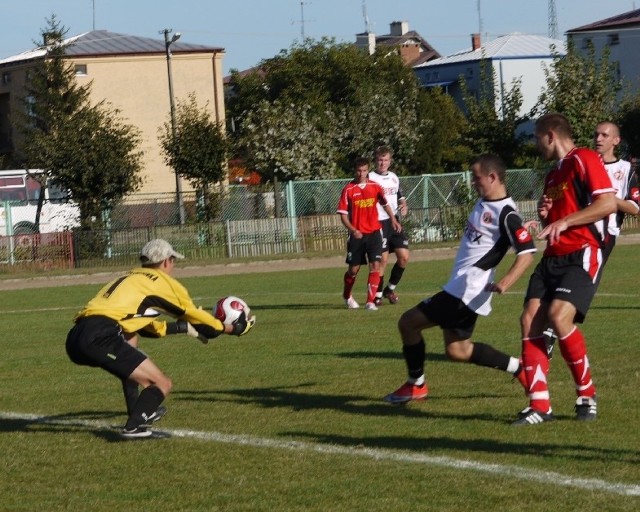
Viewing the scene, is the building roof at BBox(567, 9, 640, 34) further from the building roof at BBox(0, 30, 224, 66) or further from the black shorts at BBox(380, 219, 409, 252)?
the black shorts at BBox(380, 219, 409, 252)

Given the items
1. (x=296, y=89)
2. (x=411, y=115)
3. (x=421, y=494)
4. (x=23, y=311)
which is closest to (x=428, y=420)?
(x=421, y=494)

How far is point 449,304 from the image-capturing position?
8.60m

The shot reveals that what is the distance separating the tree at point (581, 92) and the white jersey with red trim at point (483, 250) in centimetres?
3681

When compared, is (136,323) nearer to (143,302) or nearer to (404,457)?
(143,302)

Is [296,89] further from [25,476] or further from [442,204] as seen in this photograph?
[25,476]

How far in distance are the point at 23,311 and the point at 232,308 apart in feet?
43.1

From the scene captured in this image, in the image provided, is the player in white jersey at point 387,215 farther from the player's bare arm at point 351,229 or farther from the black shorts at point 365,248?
the player's bare arm at point 351,229

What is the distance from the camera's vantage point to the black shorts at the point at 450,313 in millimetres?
8586

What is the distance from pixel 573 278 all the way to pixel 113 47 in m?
59.8

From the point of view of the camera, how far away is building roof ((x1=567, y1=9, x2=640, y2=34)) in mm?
78938

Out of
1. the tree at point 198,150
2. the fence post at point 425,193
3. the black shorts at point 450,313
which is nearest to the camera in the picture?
the black shorts at point 450,313

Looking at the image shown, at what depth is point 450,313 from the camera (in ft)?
28.2

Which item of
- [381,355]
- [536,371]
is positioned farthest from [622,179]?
[536,371]

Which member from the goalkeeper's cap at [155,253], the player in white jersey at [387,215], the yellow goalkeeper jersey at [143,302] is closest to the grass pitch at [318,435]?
the yellow goalkeeper jersey at [143,302]
